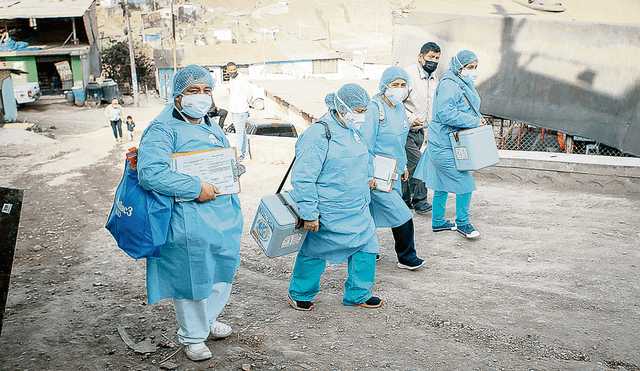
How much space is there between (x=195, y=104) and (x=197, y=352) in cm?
146

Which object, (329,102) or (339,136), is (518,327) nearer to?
(339,136)

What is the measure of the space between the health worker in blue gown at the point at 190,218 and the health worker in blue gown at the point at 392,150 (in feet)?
4.77

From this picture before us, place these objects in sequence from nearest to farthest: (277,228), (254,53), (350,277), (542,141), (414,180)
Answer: (277,228) < (350,277) < (414,180) < (542,141) < (254,53)

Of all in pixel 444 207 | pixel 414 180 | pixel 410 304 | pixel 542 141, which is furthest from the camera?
pixel 542 141

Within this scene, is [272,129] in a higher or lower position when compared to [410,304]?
higher

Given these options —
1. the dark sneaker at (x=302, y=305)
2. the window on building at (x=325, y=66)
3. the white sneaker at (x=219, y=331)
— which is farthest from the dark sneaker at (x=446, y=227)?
the window on building at (x=325, y=66)

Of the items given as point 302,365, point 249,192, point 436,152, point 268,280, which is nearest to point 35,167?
point 249,192

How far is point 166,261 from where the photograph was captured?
281 centimetres

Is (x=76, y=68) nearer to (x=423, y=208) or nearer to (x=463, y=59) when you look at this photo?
(x=423, y=208)

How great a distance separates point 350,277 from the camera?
3.67m

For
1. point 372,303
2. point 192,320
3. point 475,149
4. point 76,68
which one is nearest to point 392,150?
point 475,149

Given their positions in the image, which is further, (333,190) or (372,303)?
(372,303)

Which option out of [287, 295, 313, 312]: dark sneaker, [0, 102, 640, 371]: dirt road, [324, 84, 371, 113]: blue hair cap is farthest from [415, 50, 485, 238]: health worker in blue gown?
[287, 295, 313, 312]: dark sneaker

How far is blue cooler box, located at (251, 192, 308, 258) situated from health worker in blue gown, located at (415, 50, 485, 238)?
2040 mm
